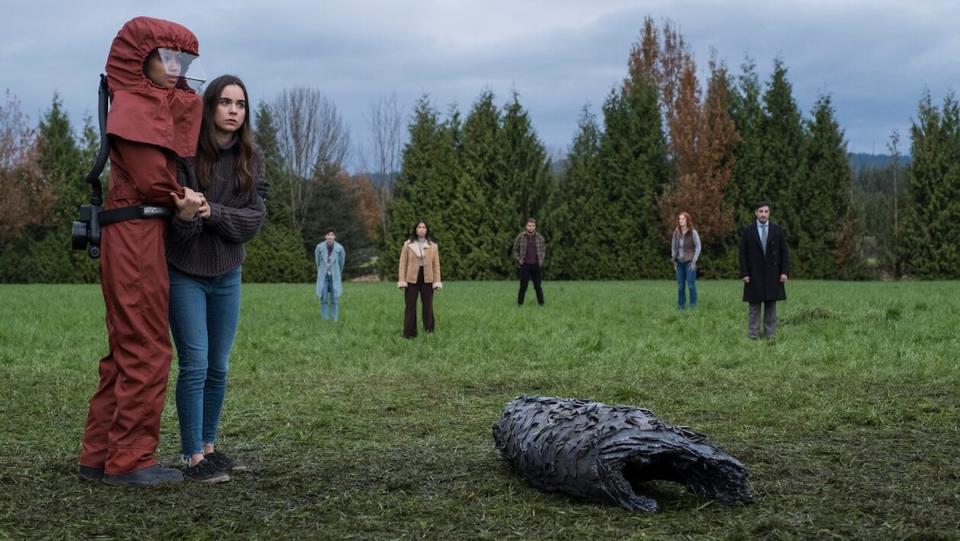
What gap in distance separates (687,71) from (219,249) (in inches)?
1556

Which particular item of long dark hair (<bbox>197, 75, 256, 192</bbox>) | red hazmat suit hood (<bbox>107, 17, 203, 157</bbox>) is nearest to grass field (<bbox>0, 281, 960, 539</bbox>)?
long dark hair (<bbox>197, 75, 256, 192</bbox>)

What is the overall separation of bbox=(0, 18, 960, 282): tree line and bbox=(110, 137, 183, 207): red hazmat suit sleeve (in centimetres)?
3497

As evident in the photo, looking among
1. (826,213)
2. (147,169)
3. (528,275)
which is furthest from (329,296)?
(826,213)

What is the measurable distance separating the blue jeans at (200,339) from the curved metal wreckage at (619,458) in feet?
5.33

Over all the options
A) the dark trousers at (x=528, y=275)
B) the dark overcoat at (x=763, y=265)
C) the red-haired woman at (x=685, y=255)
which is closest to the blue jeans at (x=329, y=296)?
the dark trousers at (x=528, y=275)

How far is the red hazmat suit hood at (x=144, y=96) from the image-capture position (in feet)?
15.1

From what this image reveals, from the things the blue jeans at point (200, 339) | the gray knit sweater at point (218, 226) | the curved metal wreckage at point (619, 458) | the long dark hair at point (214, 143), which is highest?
the long dark hair at point (214, 143)

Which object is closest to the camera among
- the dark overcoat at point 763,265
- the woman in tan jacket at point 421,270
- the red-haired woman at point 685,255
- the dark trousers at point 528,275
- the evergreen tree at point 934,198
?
the dark overcoat at point 763,265

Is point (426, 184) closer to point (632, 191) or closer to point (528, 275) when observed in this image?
point (632, 191)

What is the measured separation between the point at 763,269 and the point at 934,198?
87.6 ft

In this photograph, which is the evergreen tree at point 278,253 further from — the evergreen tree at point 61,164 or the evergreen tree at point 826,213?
the evergreen tree at point 826,213

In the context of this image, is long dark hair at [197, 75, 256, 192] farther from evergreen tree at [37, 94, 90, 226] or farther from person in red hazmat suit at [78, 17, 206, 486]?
evergreen tree at [37, 94, 90, 226]

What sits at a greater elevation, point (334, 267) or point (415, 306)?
point (334, 267)

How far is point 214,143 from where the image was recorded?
4.98 meters
